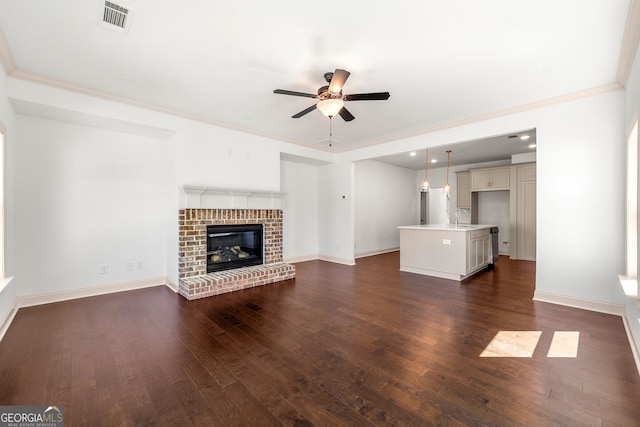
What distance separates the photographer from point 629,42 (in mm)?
2420

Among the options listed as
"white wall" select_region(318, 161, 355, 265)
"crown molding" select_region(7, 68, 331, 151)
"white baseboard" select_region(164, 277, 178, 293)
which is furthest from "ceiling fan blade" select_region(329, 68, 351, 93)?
"white wall" select_region(318, 161, 355, 265)

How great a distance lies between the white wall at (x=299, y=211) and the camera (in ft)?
21.6

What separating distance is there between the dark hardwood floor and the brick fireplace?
322mm

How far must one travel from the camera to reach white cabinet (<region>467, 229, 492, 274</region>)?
512 centimetres

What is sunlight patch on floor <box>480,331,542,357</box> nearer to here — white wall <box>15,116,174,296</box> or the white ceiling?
the white ceiling

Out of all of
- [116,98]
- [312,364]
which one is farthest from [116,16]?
[312,364]

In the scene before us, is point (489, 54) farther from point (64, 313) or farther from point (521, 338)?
point (64, 313)

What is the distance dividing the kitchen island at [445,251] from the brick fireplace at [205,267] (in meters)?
2.42

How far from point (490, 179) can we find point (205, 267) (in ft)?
23.7

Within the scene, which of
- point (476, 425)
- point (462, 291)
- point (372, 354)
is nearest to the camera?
point (476, 425)

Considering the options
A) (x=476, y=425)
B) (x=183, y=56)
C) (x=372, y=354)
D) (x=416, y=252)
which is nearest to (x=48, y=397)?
(x=372, y=354)

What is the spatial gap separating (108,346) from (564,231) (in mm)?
Result: 5278

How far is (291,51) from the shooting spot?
266 cm

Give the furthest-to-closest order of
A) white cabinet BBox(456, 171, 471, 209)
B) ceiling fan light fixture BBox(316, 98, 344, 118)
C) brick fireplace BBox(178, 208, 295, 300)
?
1. white cabinet BBox(456, 171, 471, 209)
2. brick fireplace BBox(178, 208, 295, 300)
3. ceiling fan light fixture BBox(316, 98, 344, 118)
